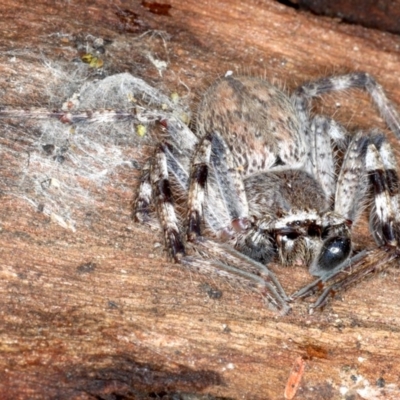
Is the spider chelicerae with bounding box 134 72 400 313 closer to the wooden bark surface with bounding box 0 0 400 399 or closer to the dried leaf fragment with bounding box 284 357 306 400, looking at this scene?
the wooden bark surface with bounding box 0 0 400 399

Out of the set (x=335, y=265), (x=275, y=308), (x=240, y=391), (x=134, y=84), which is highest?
(x=134, y=84)

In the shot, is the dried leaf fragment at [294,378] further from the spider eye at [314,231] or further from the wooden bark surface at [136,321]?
the spider eye at [314,231]

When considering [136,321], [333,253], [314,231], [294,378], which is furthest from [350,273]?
[136,321]

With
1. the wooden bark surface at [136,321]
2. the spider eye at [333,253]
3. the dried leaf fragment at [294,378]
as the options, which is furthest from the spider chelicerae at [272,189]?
the dried leaf fragment at [294,378]

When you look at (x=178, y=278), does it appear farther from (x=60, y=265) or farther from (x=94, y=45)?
(x=94, y=45)

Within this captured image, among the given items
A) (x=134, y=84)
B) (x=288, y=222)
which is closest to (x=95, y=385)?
(x=288, y=222)

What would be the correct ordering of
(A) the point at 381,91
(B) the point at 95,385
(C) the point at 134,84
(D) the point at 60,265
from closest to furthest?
1. (B) the point at 95,385
2. (D) the point at 60,265
3. (C) the point at 134,84
4. (A) the point at 381,91

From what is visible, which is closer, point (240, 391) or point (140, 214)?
point (240, 391)

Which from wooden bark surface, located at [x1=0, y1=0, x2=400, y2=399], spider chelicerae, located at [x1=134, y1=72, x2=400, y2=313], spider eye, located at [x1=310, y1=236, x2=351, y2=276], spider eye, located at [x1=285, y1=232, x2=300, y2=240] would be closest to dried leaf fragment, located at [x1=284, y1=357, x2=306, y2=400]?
wooden bark surface, located at [x1=0, y1=0, x2=400, y2=399]
